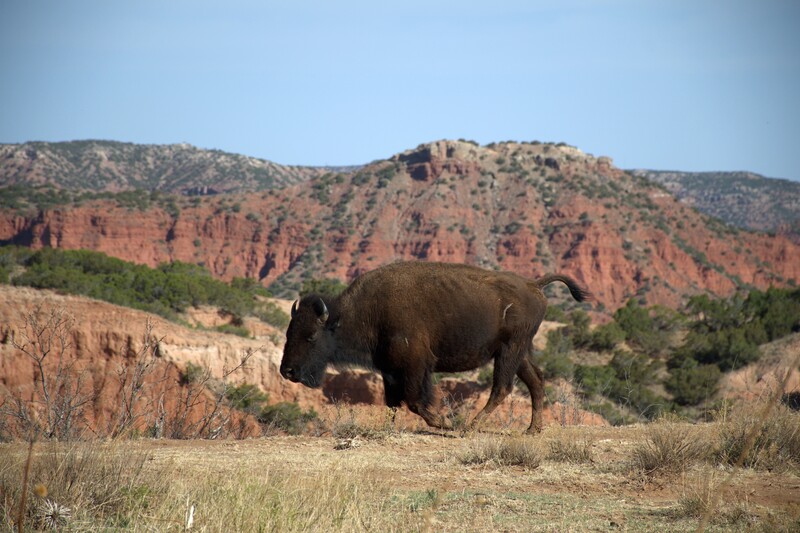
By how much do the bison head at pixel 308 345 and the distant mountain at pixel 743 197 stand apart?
475 ft

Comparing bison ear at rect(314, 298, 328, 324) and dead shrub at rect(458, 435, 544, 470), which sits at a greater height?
bison ear at rect(314, 298, 328, 324)

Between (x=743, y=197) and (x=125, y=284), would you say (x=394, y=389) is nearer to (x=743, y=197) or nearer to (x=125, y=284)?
(x=125, y=284)

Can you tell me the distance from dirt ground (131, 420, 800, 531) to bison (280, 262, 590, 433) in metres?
0.88

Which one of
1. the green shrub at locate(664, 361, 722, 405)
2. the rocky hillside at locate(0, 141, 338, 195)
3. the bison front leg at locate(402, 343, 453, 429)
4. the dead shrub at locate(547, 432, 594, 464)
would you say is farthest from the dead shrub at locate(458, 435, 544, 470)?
the rocky hillside at locate(0, 141, 338, 195)

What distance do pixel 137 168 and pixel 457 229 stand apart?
86.8 meters

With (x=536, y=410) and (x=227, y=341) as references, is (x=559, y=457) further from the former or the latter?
(x=227, y=341)

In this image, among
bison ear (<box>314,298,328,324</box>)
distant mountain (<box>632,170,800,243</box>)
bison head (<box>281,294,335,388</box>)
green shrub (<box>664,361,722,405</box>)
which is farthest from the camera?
distant mountain (<box>632,170,800,243</box>)

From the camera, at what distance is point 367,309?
36.1 feet

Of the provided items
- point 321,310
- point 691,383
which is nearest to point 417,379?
point 321,310

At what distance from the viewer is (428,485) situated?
26.0ft

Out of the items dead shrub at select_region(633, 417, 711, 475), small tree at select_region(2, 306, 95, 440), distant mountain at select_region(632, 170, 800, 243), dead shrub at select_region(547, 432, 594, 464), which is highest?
distant mountain at select_region(632, 170, 800, 243)

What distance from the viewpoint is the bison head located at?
11.2m

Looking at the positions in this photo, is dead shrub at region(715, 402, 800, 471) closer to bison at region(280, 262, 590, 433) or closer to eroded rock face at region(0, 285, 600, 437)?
bison at region(280, 262, 590, 433)


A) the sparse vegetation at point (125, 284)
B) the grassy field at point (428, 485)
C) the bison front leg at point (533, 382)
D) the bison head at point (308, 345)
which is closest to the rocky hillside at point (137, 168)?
the sparse vegetation at point (125, 284)
